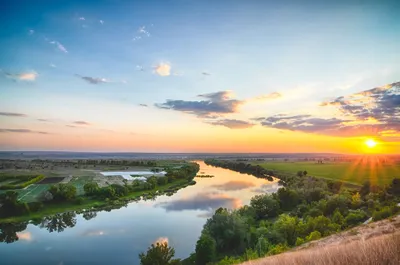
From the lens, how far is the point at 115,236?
92.0ft

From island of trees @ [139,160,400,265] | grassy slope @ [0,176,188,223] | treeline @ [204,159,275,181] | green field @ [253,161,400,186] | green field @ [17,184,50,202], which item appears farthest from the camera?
treeline @ [204,159,275,181]

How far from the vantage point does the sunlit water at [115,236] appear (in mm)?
23016

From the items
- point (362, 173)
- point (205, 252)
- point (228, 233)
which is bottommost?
point (205, 252)

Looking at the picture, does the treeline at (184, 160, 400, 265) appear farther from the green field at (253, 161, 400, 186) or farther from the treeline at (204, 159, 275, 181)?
the treeline at (204, 159, 275, 181)

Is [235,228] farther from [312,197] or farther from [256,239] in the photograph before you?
[312,197]

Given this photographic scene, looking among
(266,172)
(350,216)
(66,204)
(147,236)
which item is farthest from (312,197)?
(266,172)

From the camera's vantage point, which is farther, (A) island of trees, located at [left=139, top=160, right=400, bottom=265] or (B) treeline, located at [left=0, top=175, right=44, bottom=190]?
(B) treeline, located at [left=0, top=175, right=44, bottom=190]

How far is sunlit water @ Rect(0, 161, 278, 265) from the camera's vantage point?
75.5 ft

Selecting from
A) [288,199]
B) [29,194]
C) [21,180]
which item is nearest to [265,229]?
[288,199]

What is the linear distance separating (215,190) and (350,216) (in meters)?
32.6

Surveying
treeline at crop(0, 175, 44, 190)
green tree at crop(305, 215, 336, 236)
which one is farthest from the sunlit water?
treeline at crop(0, 175, 44, 190)

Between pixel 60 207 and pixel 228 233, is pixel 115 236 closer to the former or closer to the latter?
pixel 228 233

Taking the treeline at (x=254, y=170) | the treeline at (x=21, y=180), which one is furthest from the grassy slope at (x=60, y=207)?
the treeline at (x=254, y=170)

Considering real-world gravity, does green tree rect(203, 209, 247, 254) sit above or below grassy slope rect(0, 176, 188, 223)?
above
